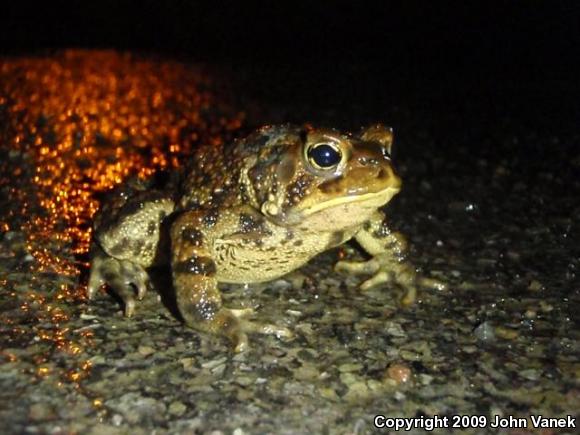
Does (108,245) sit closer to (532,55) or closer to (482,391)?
(482,391)

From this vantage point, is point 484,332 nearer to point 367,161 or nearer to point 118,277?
point 367,161

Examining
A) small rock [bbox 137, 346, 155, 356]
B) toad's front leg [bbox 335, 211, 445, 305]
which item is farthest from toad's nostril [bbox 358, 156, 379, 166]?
small rock [bbox 137, 346, 155, 356]

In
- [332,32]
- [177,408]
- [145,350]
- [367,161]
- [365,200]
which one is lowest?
[177,408]

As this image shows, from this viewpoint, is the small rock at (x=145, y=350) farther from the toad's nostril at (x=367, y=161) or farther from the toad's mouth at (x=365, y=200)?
the toad's nostril at (x=367, y=161)

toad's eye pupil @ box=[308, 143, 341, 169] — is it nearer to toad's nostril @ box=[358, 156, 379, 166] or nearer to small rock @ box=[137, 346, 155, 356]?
toad's nostril @ box=[358, 156, 379, 166]

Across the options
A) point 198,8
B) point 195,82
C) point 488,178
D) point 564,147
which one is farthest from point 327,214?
point 198,8

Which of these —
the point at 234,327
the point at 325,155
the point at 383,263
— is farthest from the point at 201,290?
the point at 383,263

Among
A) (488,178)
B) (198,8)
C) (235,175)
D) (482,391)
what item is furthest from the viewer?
(198,8)
